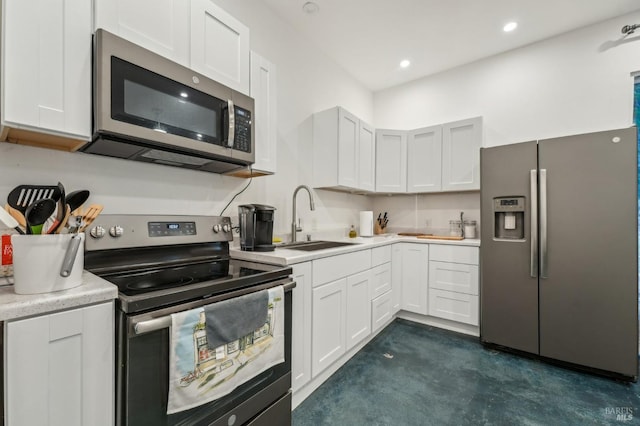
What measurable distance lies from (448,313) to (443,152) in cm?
171

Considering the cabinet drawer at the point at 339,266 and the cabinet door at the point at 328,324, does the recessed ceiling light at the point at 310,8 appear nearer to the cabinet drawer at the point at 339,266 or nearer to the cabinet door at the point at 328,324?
the cabinet drawer at the point at 339,266

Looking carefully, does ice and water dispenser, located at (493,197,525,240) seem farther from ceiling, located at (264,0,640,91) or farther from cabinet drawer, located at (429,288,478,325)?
ceiling, located at (264,0,640,91)

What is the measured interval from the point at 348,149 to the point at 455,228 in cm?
155

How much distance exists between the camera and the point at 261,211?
68.7 inches

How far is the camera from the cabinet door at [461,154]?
2.85 metres

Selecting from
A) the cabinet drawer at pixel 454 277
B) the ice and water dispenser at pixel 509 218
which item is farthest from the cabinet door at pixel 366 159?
the ice and water dispenser at pixel 509 218

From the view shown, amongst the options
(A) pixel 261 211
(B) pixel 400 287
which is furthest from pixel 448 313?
(A) pixel 261 211

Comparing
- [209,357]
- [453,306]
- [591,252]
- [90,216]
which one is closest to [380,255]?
[453,306]

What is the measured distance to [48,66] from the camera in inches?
38.1

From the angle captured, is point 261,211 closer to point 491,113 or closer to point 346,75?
point 346,75

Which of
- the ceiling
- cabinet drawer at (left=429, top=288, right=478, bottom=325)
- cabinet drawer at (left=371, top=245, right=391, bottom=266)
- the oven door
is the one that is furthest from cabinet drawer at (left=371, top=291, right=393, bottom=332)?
the ceiling

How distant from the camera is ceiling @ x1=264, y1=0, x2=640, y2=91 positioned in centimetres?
226

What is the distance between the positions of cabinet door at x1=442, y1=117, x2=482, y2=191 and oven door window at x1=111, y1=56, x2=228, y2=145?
8.04 ft

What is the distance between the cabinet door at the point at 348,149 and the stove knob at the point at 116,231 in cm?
181
